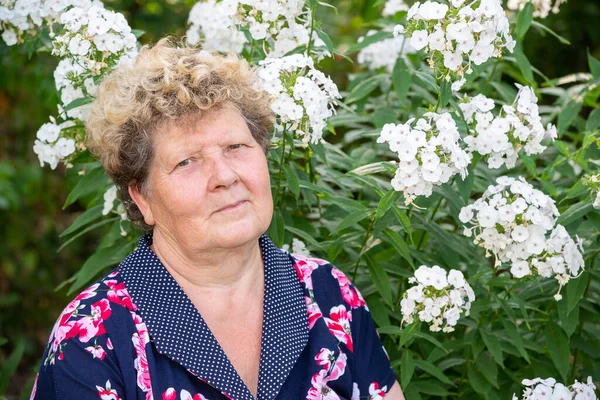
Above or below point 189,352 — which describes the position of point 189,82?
above

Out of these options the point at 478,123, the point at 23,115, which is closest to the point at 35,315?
the point at 23,115

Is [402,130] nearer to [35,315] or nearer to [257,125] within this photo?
[257,125]

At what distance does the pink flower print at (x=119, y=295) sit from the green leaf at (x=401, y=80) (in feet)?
4.16

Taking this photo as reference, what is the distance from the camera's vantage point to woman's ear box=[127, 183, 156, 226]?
2564mm

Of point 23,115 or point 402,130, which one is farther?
point 23,115

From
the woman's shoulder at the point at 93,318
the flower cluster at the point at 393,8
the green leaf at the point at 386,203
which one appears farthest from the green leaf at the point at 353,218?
the flower cluster at the point at 393,8

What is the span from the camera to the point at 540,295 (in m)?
3.04

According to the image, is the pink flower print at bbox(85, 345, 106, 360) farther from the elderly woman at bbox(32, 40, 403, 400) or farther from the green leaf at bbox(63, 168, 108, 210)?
the green leaf at bbox(63, 168, 108, 210)

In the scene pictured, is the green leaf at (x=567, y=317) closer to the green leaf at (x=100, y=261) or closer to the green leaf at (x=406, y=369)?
the green leaf at (x=406, y=369)

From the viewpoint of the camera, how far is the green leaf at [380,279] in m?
2.85

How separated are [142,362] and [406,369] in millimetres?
841

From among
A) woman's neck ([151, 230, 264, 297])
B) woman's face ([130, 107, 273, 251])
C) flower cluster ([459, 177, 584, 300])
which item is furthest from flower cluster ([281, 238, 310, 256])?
flower cluster ([459, 177, 584, 300])

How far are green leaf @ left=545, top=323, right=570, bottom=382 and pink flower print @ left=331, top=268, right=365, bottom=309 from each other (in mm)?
652

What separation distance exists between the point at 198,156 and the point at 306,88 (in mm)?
376
